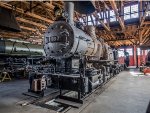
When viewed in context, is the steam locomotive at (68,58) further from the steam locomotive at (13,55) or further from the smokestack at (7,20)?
the steam locomotive at (13,55)

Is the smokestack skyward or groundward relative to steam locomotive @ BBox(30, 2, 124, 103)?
skyward

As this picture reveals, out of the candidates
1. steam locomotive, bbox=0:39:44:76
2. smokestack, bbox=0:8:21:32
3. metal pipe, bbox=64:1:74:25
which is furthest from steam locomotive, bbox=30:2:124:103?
steam locomotive, bbox=0:39:44:76

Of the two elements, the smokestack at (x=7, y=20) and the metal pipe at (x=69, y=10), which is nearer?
the metal pipe at (x=69, y=10)

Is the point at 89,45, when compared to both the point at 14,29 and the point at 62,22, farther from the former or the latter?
the point at 14,29

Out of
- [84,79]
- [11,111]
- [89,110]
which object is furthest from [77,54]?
[11,111]

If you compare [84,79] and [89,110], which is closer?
[89,110]

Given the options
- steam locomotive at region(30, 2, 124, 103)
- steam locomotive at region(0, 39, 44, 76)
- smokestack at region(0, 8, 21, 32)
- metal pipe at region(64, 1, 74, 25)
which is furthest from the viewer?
steam locomotive at region(0, 39, 44, 76)

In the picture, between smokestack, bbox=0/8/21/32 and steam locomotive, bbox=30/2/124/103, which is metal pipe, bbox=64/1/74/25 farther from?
smokestack, bbox=0/8/21/32

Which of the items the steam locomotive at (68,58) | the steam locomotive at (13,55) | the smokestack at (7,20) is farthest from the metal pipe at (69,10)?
the steam locomotive at (13,55)

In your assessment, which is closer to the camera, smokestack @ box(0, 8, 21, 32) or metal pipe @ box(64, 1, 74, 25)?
metal pipe @ box(64, 1, 74, 25)

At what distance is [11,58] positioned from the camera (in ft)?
29.8

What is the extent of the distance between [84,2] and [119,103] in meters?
3.71

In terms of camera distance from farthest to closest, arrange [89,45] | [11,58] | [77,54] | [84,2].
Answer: [11,58]
[84,2]
[89,45]
[77,54]

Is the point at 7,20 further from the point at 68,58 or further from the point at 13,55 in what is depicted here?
the point at 68,58
